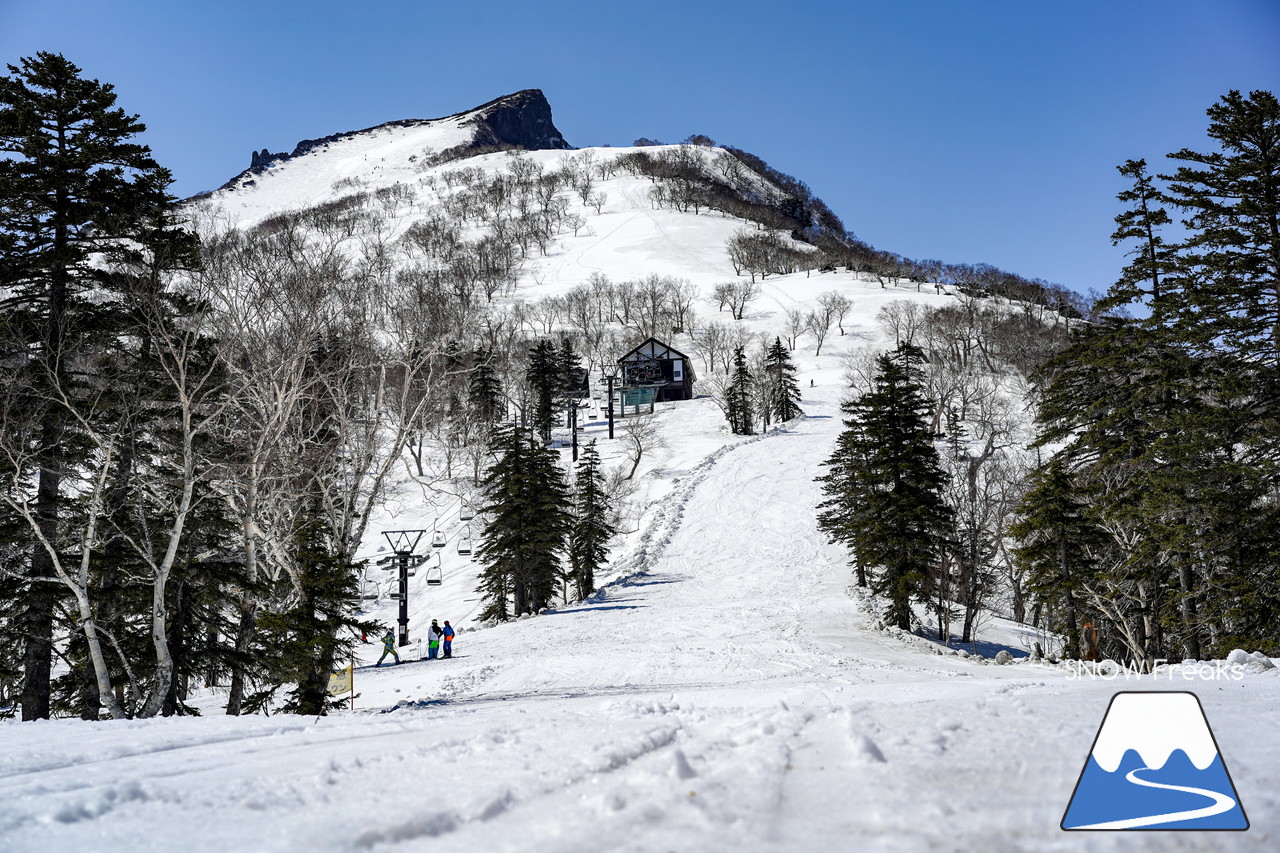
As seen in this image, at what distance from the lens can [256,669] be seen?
16859 millimetres

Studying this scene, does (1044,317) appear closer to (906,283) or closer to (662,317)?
(906,283)

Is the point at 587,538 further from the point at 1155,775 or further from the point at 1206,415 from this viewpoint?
the point at 1155,775

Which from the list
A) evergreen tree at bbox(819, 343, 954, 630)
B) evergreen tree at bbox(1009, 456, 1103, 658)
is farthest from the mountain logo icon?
evergreen tree at bbox(819, 343, 954, 630)

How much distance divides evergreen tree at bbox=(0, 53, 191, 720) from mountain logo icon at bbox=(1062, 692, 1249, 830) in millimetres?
16651

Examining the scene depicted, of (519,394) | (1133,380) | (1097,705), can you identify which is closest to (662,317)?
(519,394)

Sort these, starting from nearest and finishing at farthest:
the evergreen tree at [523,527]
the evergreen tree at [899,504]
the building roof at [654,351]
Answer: the evergreen tree at [899,504] → the evergreen tree at [523,527] → the building roof at [654,351]

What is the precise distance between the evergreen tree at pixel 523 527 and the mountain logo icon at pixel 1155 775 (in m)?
29.1

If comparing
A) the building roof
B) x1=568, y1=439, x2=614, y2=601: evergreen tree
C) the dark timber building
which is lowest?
x1=568, y1=439, x2=614, y2=601: evergreen tree

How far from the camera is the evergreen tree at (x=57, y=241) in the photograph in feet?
47.0

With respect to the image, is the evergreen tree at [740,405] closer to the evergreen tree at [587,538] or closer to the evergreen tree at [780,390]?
the evergreen tree at [780,390]

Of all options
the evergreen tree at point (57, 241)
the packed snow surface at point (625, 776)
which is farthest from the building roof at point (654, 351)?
the packed snow surface at point (625, 776)

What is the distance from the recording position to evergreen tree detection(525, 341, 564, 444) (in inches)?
2643

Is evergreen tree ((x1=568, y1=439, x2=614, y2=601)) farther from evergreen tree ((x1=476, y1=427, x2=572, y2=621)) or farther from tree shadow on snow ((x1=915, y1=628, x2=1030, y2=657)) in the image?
tree shadow on snow ((x1=915, y1=628, x2=1030, y2=657))

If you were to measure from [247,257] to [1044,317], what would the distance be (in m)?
119
